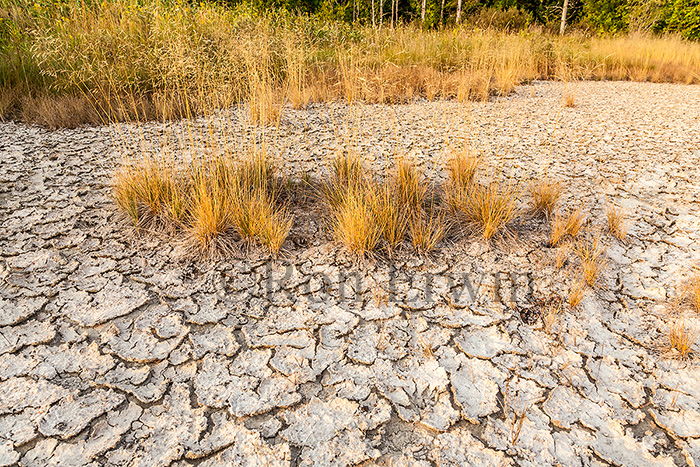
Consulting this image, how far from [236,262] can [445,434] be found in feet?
4.30

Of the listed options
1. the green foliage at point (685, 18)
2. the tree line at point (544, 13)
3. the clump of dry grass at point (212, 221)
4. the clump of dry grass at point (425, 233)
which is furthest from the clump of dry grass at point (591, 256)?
the green foliage at point (685, 18)

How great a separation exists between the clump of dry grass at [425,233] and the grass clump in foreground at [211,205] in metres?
0.69

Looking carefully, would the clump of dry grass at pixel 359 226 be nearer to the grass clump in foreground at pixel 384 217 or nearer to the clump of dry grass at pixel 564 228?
the grass clump in foreground at pixel 384 217

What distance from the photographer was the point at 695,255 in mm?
2201

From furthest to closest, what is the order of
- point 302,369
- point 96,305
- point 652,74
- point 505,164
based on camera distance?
point 652,74 → point 505,164 → point 96,305 → point 302,369

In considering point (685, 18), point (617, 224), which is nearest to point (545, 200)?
point (617, 224)

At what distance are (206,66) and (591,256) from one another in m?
2.71

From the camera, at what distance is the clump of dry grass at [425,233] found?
87.9 inches

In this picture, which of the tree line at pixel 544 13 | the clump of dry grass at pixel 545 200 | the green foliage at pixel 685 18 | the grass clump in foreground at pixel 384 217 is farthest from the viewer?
the tree line at pixel 544 13

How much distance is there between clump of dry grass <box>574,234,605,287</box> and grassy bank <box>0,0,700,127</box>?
Result: 1717 mm

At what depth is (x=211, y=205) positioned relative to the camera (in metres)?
2.19

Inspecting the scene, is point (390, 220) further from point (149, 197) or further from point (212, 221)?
point (149, 197)

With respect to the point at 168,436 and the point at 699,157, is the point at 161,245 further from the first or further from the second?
the point at 699,157

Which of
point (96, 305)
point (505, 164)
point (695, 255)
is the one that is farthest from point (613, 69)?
point (96, 305)
